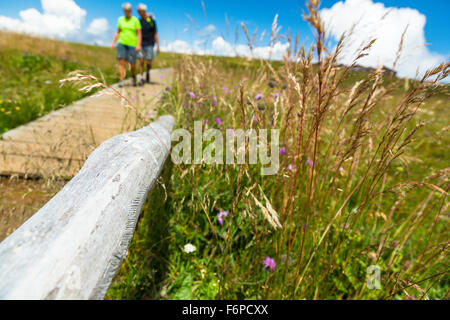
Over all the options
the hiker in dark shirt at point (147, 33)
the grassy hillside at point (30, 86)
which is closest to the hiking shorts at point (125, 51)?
the hiker in dark shirt at point (147, 33)

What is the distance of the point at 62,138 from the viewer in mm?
2188

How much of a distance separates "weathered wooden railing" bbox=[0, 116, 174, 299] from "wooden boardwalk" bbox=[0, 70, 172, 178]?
0.75 meters

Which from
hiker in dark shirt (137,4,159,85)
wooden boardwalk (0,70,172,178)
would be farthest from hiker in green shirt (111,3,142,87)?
wooden boardwalk (0,70,172,178)

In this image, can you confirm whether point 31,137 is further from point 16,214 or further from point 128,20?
point 128,20

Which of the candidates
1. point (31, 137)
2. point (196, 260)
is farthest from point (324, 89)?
point (31, 137)

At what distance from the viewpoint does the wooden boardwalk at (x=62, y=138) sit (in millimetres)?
1719

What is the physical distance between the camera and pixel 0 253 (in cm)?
52

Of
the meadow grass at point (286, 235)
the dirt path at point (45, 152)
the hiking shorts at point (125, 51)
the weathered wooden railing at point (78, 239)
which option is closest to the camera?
the weathered wooden railing at point (78, 239)

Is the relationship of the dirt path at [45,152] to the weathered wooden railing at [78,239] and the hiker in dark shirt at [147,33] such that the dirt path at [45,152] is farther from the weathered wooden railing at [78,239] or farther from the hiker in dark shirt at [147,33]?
the hiker in dark shirt at [147,33]

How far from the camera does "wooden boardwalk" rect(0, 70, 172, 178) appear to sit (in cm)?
172

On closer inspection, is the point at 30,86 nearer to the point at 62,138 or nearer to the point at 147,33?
the point at 147,33

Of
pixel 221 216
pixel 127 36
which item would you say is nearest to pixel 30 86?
pixel 127 36

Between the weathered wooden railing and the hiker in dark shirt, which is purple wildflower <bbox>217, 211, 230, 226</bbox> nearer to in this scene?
the weathered wooden railing
